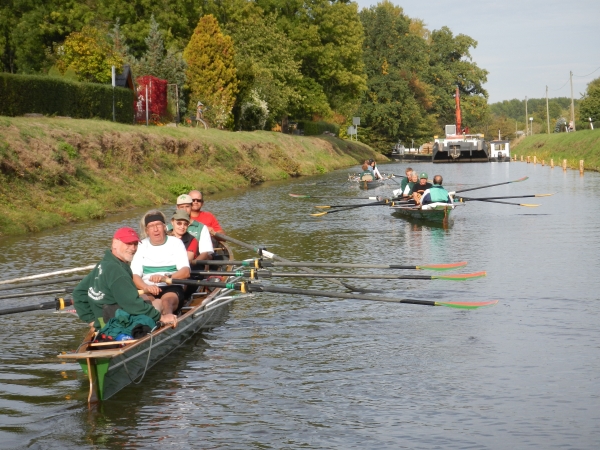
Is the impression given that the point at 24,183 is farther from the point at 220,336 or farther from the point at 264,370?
the point at 264,370

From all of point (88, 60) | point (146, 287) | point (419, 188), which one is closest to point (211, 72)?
point (88, 60)

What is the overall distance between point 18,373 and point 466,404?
5.15 metres

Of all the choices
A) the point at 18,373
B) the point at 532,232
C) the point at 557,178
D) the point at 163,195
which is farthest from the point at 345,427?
the point at 557,178

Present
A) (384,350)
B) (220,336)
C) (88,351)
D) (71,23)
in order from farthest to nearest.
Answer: (71,23) < (220,336) < (384,350) < (88,351)

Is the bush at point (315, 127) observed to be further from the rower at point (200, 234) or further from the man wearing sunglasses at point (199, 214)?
the rower at point (200, 234)

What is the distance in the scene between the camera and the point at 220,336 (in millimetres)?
12602

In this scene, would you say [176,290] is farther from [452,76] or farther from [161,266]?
[452,76]

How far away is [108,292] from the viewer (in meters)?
9.71

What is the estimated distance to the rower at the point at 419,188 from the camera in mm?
27312

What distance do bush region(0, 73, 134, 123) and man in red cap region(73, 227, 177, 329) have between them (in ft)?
83.4

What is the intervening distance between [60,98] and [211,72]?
70.9 feet

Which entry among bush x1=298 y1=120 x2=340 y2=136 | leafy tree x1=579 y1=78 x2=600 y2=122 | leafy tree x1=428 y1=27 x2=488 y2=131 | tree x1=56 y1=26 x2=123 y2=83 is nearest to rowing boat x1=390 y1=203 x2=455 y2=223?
tree x1=56 y1=26 x2=123 y2=83

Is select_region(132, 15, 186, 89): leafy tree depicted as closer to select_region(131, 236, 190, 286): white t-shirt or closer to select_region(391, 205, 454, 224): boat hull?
select_region(391, 205, 454, 224): boat hull

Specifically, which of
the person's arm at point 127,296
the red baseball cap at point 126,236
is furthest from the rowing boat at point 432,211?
the red baseball cap at point 126,236
